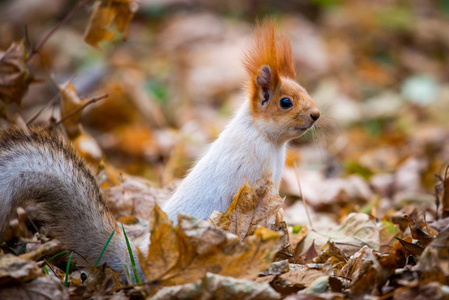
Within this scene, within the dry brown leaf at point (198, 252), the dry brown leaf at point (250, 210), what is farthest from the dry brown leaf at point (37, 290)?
the dry brown leaf at point (250, 210)

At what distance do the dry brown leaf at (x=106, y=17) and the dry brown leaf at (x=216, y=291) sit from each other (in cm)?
178

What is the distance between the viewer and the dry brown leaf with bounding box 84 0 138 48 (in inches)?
116

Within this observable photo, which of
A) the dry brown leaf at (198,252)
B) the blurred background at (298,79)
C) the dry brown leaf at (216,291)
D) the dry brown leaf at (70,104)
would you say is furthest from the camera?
the blurred background at (298,79)

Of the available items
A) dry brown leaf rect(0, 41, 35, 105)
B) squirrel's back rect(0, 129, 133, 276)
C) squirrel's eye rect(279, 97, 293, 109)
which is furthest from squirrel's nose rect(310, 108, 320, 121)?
dry brown leaf rect(0, 41, 35, 105)

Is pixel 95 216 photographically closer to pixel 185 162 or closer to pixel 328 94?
pixel 185 162

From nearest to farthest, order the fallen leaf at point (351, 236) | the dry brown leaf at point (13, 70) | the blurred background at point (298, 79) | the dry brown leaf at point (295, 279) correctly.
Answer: the dry brown leaf at point (295, 279) < the fallen leaf at point (351, 236) < the dry brown leaf at point (13, 70) < the blurred background at point (298, 79)

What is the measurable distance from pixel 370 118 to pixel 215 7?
14.5 ft

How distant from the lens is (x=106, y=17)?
2.97m

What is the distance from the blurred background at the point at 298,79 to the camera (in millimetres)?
4043

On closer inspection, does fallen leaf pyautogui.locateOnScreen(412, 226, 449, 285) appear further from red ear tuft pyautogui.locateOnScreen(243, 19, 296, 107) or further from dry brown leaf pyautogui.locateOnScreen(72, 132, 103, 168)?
dry brown leaf pyautogui.locateOnScreen(72, 132, 103, 168)

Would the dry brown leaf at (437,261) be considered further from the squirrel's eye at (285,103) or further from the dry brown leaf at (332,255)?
the squirrel's eye at (285,103)

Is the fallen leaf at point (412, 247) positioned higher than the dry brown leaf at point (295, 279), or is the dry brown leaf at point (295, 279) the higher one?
the fallen leaf at point (412, 247)

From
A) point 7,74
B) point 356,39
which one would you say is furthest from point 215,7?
point 7,74

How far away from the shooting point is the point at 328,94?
6699 mm
